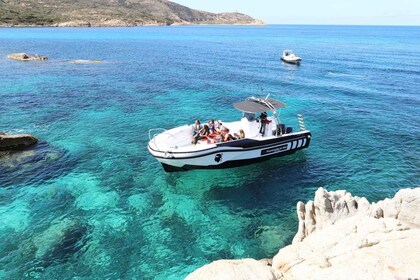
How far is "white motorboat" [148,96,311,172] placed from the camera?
21922mm

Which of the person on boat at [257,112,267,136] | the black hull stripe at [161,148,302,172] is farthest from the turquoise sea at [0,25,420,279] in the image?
the person on boat at [257,112,267,136]

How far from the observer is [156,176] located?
2261 centimetres

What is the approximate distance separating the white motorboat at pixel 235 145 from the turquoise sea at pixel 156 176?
3.25 feet

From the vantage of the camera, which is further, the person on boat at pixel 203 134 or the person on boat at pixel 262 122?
the person on boat at pixel 262 122

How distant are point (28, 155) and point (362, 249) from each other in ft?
80.0

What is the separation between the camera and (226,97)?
1698 inches

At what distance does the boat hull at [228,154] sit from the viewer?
2180 cm

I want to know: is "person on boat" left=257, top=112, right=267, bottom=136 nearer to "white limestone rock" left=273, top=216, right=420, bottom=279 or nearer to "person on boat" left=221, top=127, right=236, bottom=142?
"person on boat" left=221, top=127, right=236, bottom=142

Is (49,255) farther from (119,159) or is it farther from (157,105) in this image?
(157,105)

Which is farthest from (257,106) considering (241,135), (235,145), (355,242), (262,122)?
(355,242)

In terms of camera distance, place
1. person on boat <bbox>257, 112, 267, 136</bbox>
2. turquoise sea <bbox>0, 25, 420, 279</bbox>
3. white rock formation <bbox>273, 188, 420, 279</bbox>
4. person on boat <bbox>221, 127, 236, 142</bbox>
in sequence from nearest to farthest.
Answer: white rock formation <bbox>273, 188, 420, 279</bbox> < turquoise sea <bbox>0, 25, 420, 279</bbox> < person on boat <bbox>221, 127, 236, 142</bbox> < person on boat <bbox>257, 112, 267, 136</bbox>

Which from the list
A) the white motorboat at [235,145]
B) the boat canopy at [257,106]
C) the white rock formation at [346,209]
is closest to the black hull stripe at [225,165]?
the white motorboat at [235,145]

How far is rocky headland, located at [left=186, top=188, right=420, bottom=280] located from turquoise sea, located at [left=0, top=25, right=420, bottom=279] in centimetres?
422

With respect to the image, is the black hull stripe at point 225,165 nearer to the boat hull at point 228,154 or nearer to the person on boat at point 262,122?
the boat hull at point 228,154
